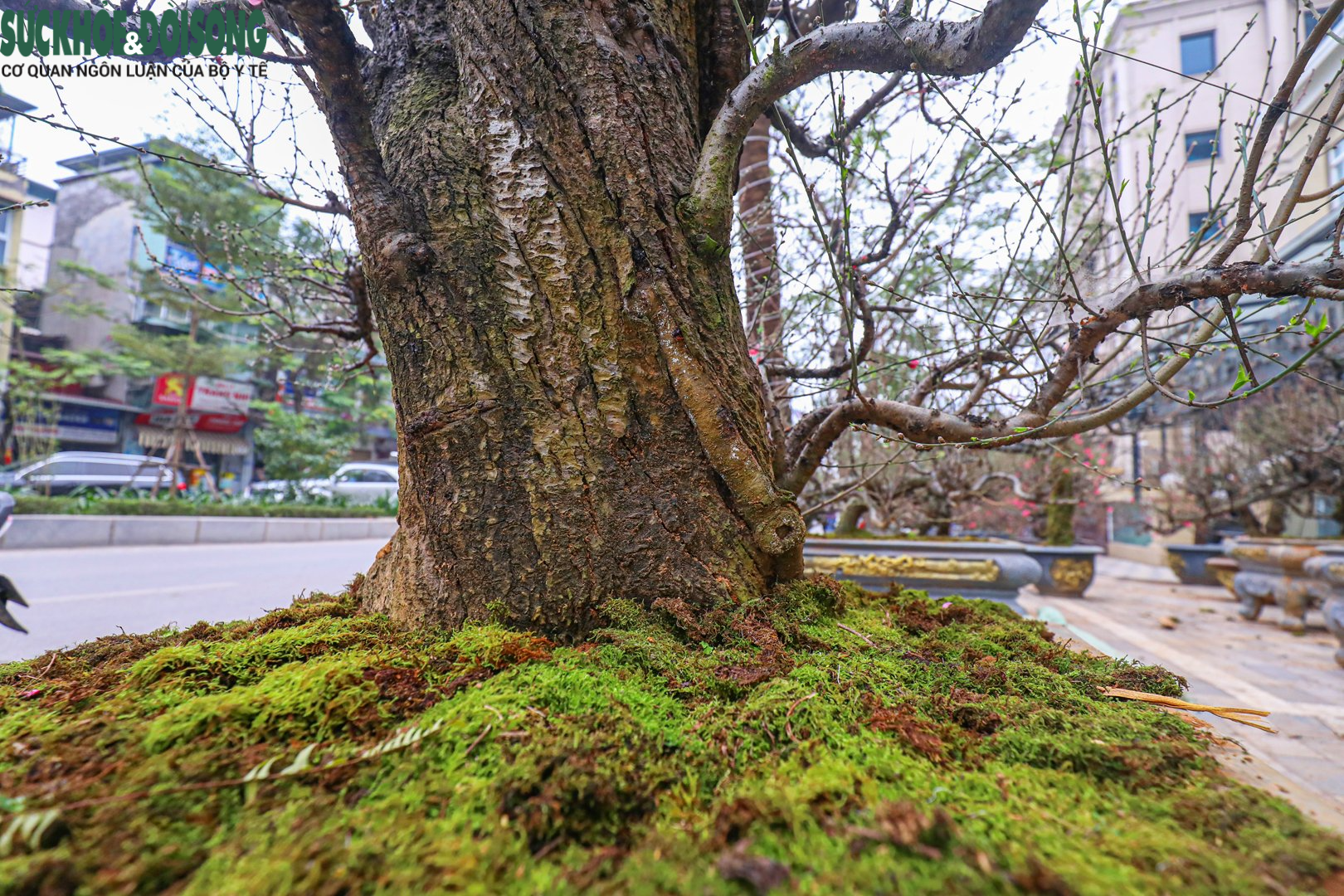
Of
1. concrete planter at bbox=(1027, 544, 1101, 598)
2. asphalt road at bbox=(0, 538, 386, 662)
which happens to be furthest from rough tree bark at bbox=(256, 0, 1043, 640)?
concrete planter at bbox=(1027, 544, 1101, 598)

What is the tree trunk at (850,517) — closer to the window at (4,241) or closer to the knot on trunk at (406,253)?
the knot on trunk at (406,253)

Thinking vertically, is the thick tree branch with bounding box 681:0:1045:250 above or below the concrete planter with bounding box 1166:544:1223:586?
above

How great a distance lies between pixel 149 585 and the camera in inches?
186

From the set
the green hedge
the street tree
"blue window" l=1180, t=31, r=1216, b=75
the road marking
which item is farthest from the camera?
"blue window" l=1180, t=31, r=1216, b=75

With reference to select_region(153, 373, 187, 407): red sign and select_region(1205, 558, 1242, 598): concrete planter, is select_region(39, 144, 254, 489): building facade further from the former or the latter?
select_region(1205, 558, 1242, 598): concrete planter

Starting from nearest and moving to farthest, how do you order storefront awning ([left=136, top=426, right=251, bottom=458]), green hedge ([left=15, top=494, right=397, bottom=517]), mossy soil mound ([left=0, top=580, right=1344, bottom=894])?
mossy soil mound ([left=0, top=580, right=1344, bottom=894]) < green hedge ([left=15, top=494, right=397, bottom=517]) < storefront awning ([left=136, top=426, right=251, bottom=458])

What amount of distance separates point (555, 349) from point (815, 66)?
91 centimetres

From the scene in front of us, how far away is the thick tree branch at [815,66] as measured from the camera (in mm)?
1271

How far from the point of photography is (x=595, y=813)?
2.60 feet

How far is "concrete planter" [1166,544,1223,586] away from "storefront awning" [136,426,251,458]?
2345 centimetres

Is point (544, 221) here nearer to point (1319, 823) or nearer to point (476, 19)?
point (476, 19)

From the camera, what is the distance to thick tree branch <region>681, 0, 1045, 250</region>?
4.17 feet

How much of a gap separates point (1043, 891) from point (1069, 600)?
30.8ft

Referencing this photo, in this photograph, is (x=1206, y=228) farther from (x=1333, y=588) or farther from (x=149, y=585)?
(x=149, y=585)
